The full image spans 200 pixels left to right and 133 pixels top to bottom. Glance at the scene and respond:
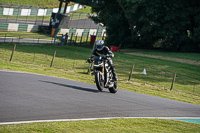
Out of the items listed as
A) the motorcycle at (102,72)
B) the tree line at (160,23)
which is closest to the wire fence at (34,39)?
the tree line at (160,23)

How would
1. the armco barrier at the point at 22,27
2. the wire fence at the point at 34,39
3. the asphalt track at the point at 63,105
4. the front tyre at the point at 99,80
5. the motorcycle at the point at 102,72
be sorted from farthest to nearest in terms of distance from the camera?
1. the armco barrier at the point at 22,27
2. the wire fence at the point at 34,39
3. the motorcycle at the point at 102,72
4. the front tyre at the point at 99,80
5. the asphalt track at the point at 63,105

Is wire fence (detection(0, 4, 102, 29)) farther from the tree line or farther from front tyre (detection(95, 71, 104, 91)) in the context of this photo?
front tyre (detection(95, 71, 104, 91))

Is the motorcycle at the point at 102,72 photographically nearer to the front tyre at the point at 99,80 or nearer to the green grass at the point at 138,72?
the front tyre at the point at 99,80

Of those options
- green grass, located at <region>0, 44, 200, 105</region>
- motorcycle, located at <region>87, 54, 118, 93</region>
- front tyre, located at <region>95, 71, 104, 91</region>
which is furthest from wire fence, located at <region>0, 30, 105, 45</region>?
front tyre, located at <region>95, 71, 104, 91</region>

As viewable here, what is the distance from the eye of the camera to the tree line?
130 feet

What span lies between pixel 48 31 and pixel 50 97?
4156 cm

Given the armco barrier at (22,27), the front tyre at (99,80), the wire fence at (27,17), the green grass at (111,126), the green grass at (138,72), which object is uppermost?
the wire fence at (27,17)

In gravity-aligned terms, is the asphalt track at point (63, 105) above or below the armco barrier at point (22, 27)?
below

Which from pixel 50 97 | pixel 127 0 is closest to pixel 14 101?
pixel 50 97

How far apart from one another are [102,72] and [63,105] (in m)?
3.84

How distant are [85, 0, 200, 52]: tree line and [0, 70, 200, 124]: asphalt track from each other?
28215mm

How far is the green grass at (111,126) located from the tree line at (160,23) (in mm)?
31286

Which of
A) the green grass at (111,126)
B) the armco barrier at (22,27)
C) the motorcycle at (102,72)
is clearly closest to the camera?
the green grass at (111,126)

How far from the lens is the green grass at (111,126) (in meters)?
6.83
